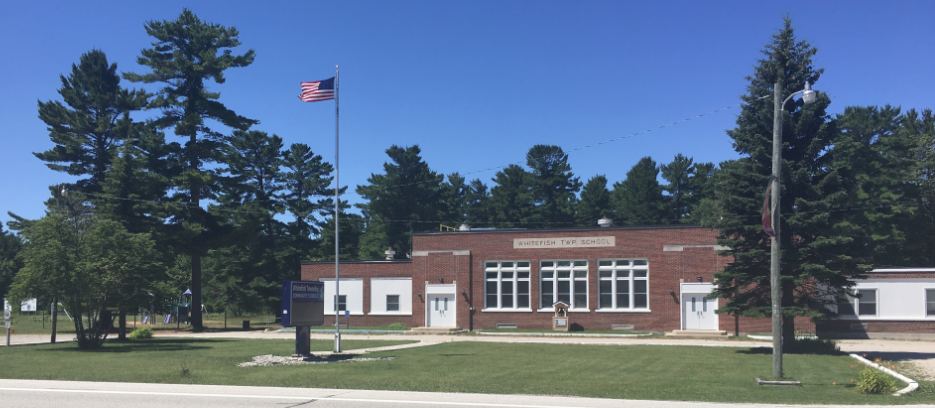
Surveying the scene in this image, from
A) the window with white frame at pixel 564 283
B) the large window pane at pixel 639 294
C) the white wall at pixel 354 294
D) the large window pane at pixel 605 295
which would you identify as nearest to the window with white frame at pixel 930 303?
the large window pane at pixel 639 294

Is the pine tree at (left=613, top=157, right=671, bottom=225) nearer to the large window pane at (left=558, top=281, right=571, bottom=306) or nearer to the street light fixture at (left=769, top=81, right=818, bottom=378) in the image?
the large window pane at (left=558, top=281, right=571, bottom=306)

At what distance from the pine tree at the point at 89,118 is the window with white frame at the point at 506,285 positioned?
3176 centimetres

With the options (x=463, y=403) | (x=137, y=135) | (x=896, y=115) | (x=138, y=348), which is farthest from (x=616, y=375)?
(x=896, y=115)

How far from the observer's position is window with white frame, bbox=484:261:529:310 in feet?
135

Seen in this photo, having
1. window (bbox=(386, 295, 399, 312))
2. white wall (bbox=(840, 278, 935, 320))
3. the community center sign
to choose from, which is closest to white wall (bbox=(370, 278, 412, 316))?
window (bbox=(386, 295, 399, 312))

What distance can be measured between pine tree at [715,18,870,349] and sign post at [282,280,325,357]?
14586 millimetres

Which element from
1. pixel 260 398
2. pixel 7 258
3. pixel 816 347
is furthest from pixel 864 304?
pixel 7 258

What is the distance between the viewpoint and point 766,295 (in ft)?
86.0

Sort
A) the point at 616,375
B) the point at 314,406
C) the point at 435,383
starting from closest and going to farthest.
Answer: the point at 314,406 → the point at 435,383 → the point at 616,375

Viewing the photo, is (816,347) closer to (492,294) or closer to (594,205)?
(492,294)

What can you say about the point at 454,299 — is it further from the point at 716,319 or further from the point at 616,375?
the point at 616,375

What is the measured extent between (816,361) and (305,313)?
16394 mm

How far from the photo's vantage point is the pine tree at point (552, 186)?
275ft

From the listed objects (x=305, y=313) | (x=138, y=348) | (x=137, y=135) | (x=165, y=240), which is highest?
(x=137, y=135)
